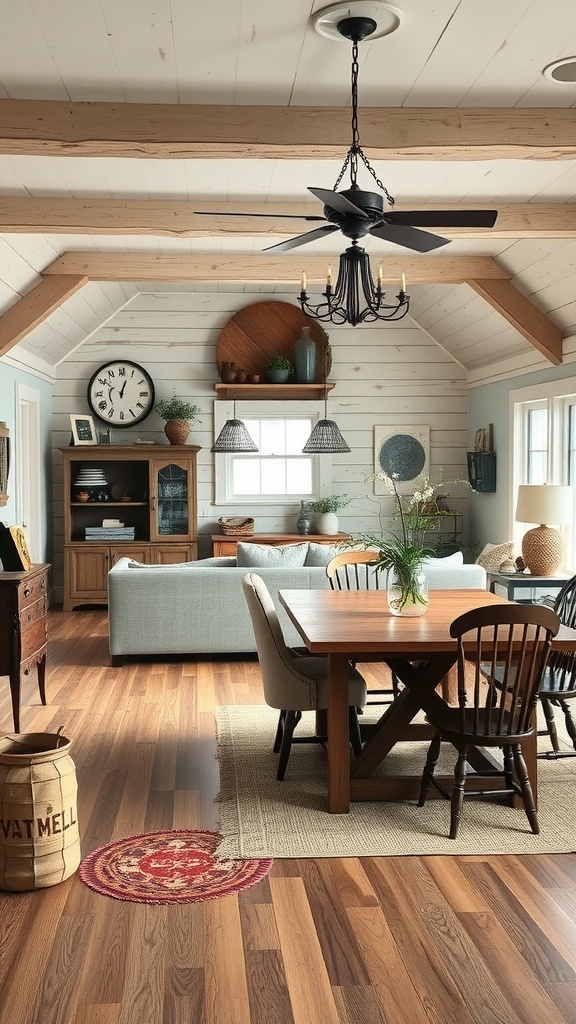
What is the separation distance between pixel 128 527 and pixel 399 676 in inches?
226

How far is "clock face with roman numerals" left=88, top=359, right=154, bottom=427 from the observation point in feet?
31.6

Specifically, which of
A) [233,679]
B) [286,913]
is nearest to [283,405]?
[233,679]

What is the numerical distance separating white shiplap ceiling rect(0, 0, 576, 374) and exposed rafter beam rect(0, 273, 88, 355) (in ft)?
3.07

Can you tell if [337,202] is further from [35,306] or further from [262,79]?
[35,306]

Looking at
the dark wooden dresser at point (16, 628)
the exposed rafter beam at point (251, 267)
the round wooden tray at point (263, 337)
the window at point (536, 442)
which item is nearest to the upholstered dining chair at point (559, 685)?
the dark wooden dresser at point (16, 628)

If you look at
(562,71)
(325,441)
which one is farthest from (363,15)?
(325,441)

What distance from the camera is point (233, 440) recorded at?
8.90 meters

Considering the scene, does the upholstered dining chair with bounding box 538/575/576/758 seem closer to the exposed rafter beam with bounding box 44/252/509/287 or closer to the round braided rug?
the round braided rug

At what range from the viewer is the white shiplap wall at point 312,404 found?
31.7 feet

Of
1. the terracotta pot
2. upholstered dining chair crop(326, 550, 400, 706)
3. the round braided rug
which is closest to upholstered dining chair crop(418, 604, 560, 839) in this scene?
the round braided rug

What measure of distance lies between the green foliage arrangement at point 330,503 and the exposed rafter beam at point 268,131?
5.67m

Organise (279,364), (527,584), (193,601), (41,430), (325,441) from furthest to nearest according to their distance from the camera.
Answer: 1. (279,364)
2. (41,430)
3. (325,441)
4. (193,601)
5. (527,584)

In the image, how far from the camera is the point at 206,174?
205 inches

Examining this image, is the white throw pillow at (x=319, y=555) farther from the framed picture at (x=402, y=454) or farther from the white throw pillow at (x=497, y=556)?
the framed picture at (x=402, y=454)
